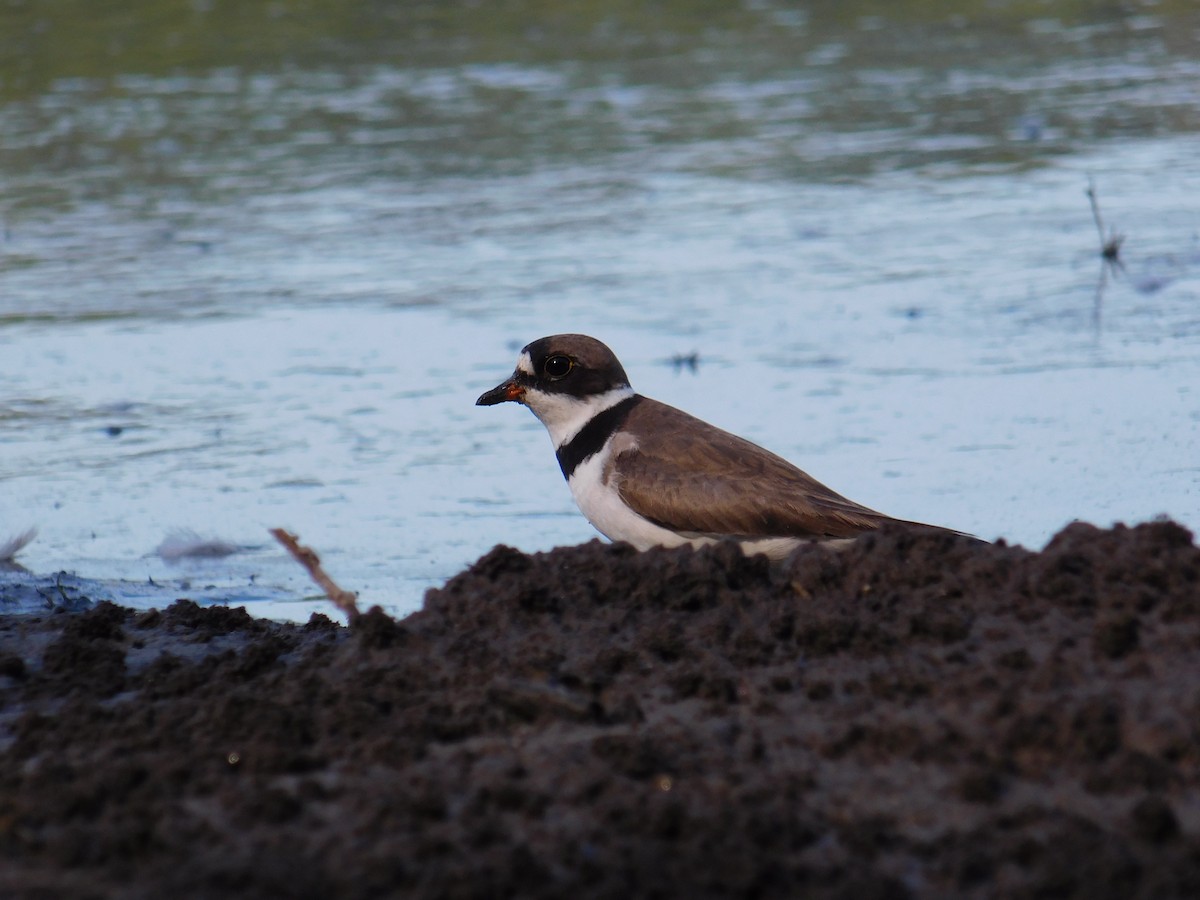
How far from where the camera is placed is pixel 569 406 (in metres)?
6.30

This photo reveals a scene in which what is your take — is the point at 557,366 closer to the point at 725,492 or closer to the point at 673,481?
the point at 673,481

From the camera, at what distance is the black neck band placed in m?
6.11

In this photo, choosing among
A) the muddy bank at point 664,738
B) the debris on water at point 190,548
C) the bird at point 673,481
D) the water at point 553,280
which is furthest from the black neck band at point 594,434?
the debris on water at point 190,548

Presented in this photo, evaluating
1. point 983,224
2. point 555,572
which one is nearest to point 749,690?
point 555,572

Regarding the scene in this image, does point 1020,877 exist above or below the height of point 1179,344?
above

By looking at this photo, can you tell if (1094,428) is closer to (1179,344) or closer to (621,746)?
(1179,344)

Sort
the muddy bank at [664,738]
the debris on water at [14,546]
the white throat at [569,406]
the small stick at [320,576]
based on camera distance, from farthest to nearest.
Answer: the debris on water at [14,546]
the white throat at [569,406]
the small stick at [320,576]
the muddy bank at [664,738]

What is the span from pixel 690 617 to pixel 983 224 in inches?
282

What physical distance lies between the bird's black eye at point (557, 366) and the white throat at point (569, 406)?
0.22 ft

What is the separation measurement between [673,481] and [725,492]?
17 centimetres

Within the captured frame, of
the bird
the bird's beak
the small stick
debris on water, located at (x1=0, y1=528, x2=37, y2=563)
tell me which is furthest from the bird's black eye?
debris on water, located at (x1=0, y1=528, x2=37, y2=563)

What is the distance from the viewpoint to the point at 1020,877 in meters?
3.25

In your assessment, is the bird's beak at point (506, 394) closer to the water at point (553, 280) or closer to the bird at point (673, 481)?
the bird at point (673, 481)

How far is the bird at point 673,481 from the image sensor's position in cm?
569
